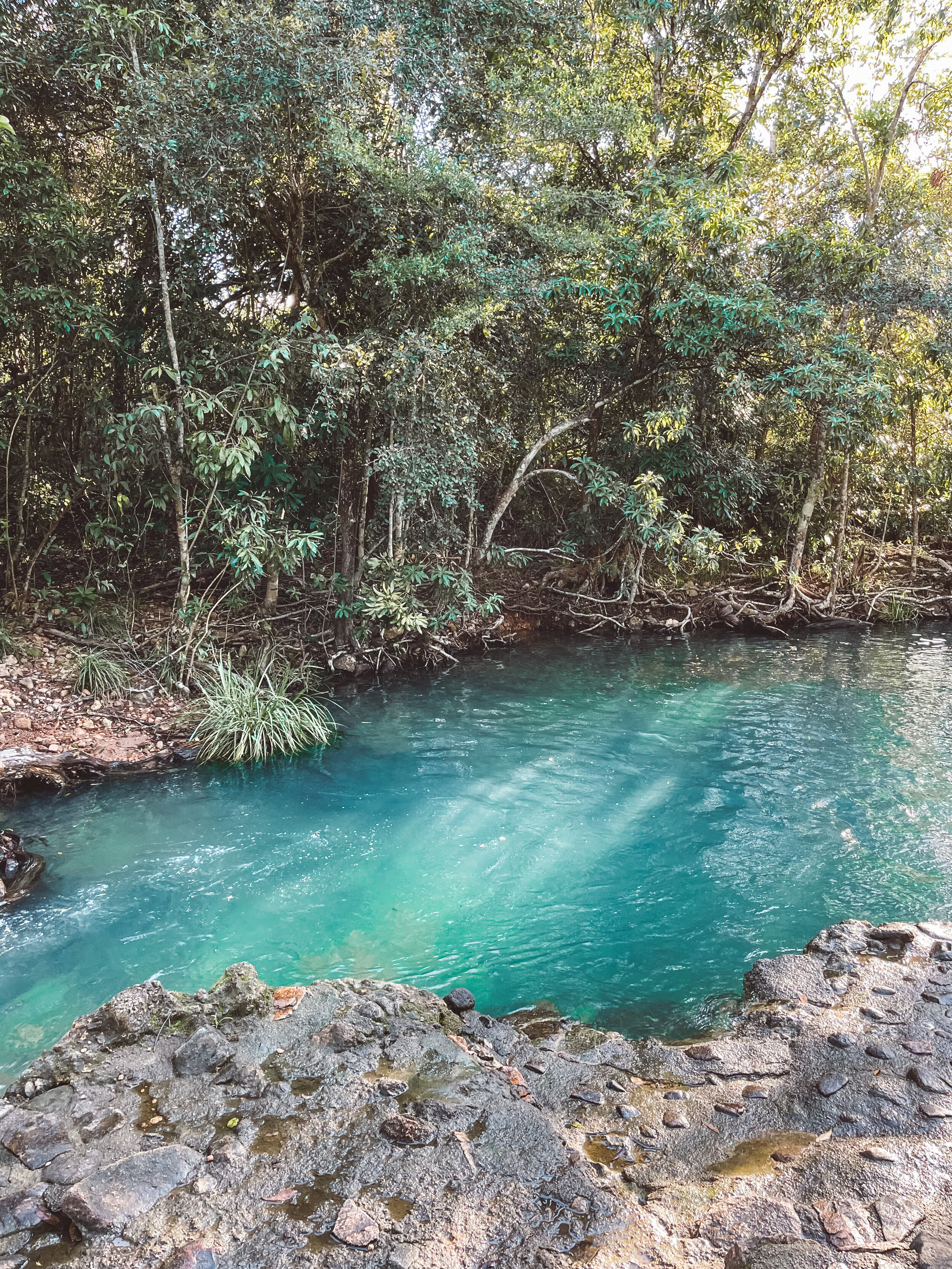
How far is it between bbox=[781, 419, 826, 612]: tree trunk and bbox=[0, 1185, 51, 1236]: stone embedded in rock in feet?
40.0

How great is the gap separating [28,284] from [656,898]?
8.15m

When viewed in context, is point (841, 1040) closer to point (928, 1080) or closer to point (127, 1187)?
point (928, 1080)

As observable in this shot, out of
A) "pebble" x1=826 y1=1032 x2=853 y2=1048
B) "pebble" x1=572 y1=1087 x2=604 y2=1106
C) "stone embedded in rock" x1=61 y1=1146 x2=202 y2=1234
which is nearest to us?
"stone embedded in rock" x1=61 y1=1146 x2=202 y2=1234

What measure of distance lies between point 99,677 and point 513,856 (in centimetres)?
474

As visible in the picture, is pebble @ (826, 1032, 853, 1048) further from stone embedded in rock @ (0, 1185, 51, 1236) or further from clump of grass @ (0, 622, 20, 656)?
clump of grass @ (0, 622, 20, 656)

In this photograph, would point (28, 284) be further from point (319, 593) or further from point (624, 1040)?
point (624, 1040)

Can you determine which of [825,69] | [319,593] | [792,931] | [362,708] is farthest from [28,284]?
[825,69]

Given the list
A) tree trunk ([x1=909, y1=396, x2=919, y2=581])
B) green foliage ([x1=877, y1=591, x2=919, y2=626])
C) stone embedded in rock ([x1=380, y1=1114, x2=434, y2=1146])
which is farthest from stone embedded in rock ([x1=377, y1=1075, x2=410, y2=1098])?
tree trunk ([x1=909, y1=396, x2=919, y2=581])

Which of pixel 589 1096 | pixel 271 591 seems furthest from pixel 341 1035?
pixel 271 591

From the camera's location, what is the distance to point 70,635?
7.94m

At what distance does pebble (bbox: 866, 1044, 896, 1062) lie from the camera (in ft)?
9.32

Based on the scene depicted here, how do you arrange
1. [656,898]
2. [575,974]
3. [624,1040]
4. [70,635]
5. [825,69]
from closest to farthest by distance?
[624,1040]
[575,974]
[656,898]
[70,635]
[825,69]

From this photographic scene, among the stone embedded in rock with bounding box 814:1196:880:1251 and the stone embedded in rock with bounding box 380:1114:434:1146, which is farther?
the stone embedded in rock with bounding box 380:1114:434:1146

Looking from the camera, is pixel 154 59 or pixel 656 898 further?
pixel 154 59
